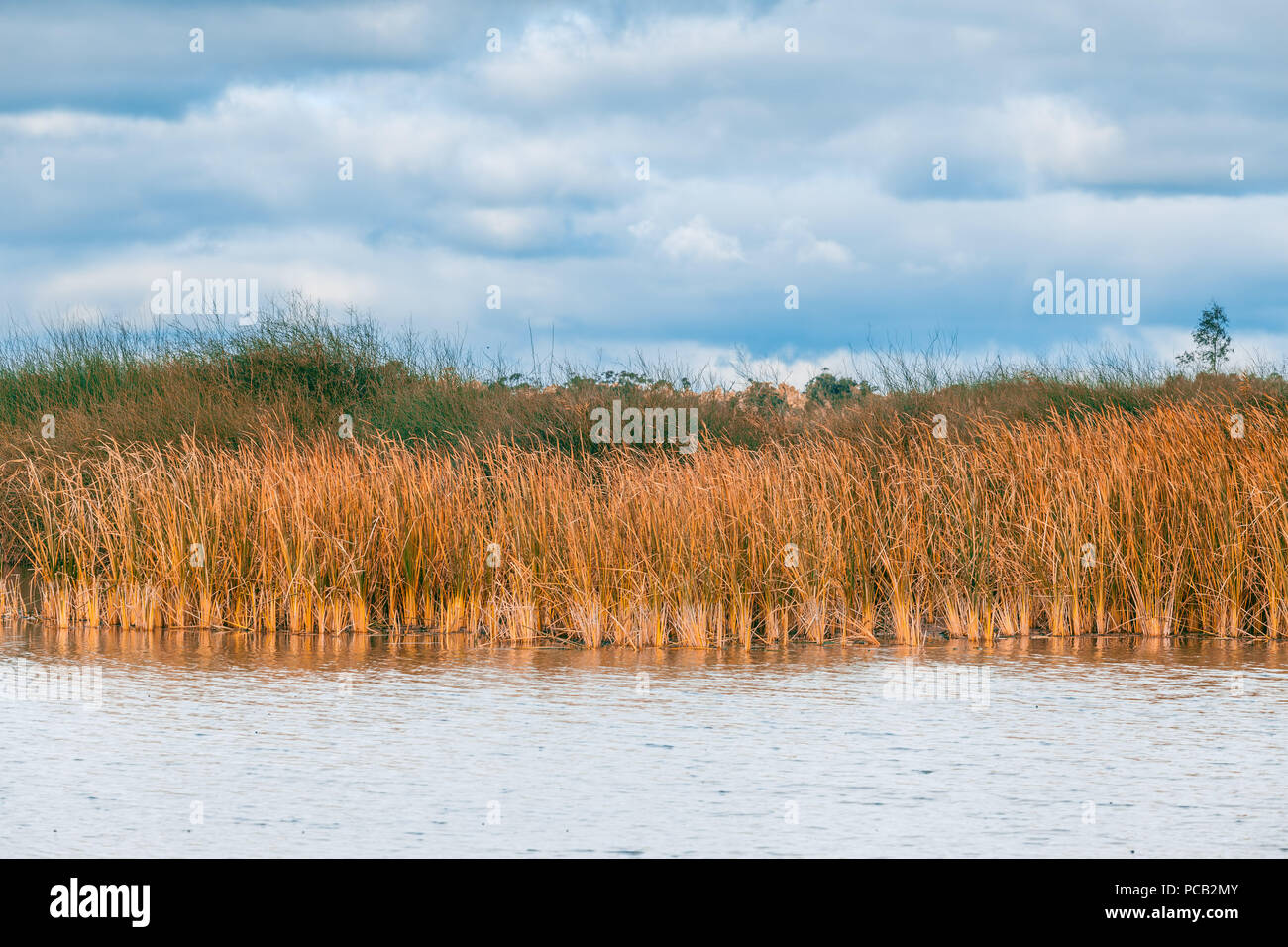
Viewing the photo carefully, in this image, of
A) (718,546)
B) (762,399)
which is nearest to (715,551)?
(718,546)

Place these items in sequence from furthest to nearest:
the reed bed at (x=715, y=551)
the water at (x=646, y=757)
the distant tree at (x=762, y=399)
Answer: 1. the distant tree at (x=762, y=399)
2. the reed bed at (x=715, y=551)
3. the water at (x=646, y=757)

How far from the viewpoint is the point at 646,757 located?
19.5 ft

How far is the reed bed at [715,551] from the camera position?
9.95 m

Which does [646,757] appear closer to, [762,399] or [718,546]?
[718,546]

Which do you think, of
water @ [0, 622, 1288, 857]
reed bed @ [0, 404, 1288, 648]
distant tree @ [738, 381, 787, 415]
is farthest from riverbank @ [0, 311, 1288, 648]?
distant tree @ [738, 381, 787, 415]

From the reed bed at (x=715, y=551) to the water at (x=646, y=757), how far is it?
3.25 ft

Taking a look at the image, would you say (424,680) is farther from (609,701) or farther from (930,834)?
(930,834)

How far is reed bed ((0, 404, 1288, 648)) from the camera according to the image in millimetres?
9945

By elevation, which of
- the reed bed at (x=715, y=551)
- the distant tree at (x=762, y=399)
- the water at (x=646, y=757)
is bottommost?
the water at (x=646, y=757)

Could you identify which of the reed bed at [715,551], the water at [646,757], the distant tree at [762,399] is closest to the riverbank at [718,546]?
the reed bed at [715,551]

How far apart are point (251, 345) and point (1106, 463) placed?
14005 mm

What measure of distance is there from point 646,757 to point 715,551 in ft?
13.4

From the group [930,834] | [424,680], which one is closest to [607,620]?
[424,680]

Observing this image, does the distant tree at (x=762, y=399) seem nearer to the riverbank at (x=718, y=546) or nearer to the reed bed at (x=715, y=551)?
the riverbank at (x=718, y=546)
